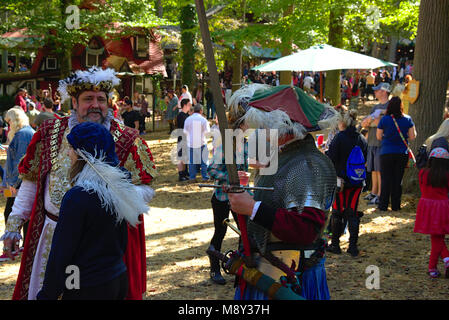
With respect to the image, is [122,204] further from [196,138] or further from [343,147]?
[196,138]

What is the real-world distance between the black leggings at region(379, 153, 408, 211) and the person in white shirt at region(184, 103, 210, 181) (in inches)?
177

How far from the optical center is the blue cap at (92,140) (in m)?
2.85

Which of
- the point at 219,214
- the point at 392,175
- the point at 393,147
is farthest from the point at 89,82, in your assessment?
the point at 392,175

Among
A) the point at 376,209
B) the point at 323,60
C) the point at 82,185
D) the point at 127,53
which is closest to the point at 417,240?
the point at 376,209

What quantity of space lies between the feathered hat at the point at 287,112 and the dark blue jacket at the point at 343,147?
13.7 feet

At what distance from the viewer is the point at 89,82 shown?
386 cm

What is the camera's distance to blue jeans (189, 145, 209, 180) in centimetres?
1284

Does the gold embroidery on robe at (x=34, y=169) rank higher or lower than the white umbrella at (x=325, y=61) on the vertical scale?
lower

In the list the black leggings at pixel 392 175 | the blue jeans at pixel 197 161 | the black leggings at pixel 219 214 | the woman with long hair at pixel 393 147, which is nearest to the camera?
the black leggings at pixel 219 214

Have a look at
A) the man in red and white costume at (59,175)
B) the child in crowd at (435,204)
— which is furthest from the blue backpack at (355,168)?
the man in red and white costume at (59,175)

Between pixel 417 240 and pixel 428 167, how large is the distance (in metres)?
2.22

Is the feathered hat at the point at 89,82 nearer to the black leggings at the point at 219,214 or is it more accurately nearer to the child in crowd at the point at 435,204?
the black leggings at the point at 219,214

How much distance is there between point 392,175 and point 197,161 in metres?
5.09

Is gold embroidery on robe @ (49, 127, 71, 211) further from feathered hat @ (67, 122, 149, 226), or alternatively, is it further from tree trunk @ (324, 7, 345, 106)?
tree trunk @ (324, 7, 345, 106)
